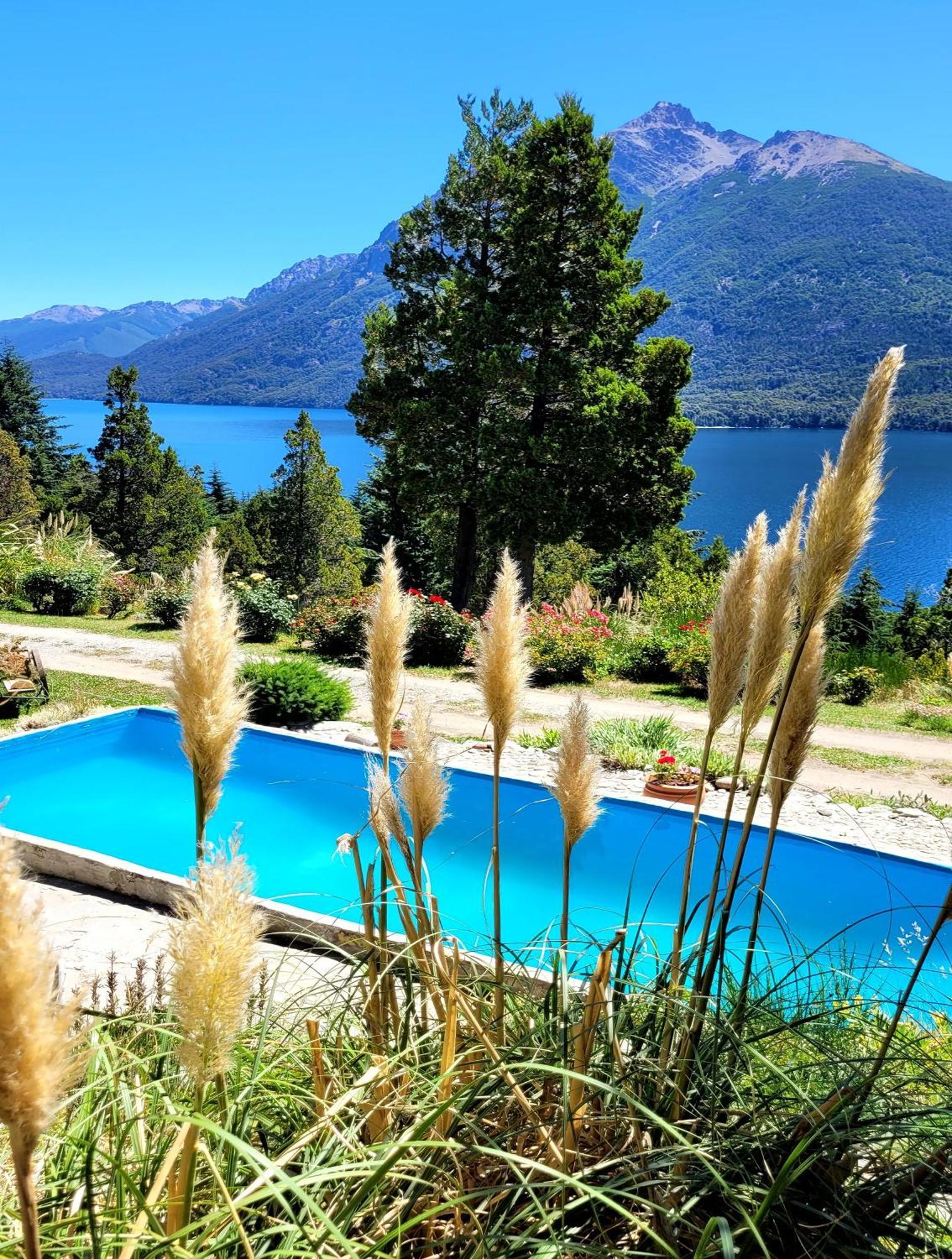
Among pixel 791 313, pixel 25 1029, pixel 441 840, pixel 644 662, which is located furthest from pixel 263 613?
pixel 791 313

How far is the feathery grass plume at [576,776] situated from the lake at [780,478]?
0.61 m

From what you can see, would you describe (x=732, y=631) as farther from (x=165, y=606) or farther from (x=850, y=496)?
(x=165, y=606)

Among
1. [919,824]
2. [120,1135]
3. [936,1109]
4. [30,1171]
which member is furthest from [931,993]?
[30,1171]

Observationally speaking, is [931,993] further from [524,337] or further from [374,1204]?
[524,337]

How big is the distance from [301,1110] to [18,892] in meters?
1.11

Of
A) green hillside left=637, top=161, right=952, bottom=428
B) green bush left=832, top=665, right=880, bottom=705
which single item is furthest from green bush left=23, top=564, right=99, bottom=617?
green hillside left=637, top=161, right=952, bottom=428

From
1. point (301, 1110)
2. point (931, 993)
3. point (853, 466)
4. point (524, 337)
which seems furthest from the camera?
point (524, 337)

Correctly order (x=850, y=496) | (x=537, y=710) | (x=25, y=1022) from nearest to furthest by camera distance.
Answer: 1. (x=25, y=1022)
2. (x=850, y=496)
3. (x=537, y=710)

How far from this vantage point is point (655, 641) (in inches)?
501

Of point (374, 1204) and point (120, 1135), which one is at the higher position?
point (120, 1135)

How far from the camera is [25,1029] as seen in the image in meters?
0.63

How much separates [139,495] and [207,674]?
1121 inches

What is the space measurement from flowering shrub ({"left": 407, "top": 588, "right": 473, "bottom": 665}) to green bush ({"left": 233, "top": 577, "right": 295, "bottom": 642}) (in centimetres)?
269

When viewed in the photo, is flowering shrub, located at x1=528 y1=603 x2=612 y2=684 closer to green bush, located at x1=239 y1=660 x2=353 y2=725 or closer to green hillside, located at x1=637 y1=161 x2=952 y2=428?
green bush, located at x1=239 y1=660 x2=353 y2=725
